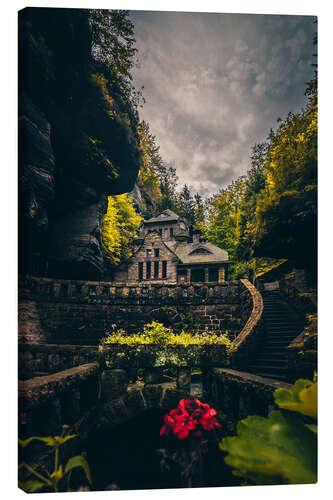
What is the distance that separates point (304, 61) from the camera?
375 centimetres

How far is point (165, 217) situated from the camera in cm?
504

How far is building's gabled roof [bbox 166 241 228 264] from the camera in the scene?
16.2 feet

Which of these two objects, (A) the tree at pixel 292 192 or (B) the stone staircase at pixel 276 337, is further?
(A) the tree at pixel 292 192

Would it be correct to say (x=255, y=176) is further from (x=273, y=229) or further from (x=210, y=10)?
(x=210, y=10)

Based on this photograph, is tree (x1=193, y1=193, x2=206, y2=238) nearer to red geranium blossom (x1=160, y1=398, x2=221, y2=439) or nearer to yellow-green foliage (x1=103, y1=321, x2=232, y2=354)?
yellow-green foliage (x1=103, y1=321, x2=232, y2=354)

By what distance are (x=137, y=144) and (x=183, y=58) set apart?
1431mm

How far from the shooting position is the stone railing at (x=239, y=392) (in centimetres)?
310

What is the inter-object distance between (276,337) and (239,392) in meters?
1.06

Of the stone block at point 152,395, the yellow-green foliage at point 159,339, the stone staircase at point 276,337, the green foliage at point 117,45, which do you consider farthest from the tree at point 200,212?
the stone block at point 152,395

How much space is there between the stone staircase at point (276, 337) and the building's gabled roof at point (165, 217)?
222 cm

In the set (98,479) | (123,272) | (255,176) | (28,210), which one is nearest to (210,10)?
(255,176)

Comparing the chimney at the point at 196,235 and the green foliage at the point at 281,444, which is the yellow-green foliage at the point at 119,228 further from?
the green foliage at the point at 281,444

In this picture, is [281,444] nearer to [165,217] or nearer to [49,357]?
[49,357]

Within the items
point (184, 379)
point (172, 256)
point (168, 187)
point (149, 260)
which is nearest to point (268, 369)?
point (184, 379)
